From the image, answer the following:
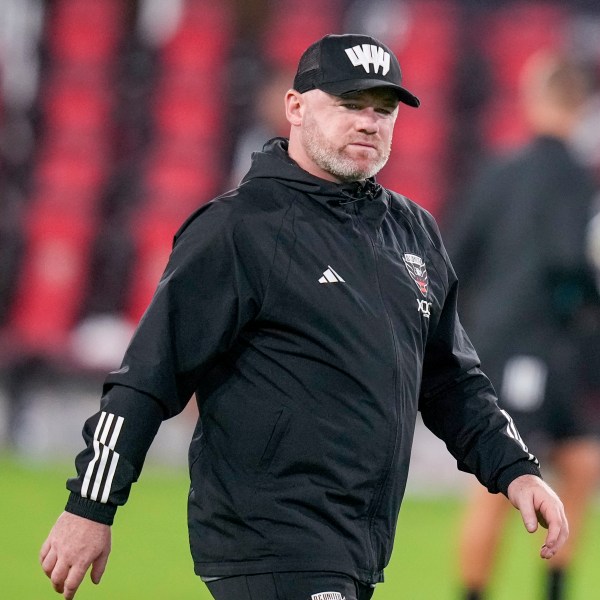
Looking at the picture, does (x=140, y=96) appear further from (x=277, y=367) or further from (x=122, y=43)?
(x=277, y=367)

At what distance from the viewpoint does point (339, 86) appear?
3422 millimetres

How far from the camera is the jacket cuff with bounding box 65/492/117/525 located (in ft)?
10.2

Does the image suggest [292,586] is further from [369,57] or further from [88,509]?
[369,57]

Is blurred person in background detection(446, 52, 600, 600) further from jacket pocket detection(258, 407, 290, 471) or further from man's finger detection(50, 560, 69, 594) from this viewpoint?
man's finger detection(50, 560, 69, 594)

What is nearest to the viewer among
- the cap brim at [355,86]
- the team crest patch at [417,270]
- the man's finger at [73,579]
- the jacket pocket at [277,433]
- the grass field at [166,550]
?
the man's finger at [73,579]

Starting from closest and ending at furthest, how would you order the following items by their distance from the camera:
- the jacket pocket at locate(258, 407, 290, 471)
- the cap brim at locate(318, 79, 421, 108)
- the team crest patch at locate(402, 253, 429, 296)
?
the jacket pocket at locate(258, 407, 290, 471)
the cap brim at locate(318, 79, 421, 108)
the team crest patch at locate(402, 253, 429, 296)

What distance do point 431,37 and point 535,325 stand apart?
5871 millimetres

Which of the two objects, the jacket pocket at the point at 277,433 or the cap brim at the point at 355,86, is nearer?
the jacket pocket at the point at 277,433

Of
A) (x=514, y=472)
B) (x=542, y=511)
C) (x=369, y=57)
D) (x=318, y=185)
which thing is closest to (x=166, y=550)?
(x=514, y=472)

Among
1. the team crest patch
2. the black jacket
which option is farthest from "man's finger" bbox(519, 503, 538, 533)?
the team crest patch

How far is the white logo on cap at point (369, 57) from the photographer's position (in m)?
3.44

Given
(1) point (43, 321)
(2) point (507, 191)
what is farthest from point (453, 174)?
(2) point (507, 191)

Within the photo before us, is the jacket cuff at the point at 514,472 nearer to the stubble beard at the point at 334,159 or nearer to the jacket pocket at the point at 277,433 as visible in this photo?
the jacket pocket at the point at 277,433

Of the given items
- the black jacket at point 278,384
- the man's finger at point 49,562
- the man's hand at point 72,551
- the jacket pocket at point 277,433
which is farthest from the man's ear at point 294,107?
the man's finger at point 49,562
